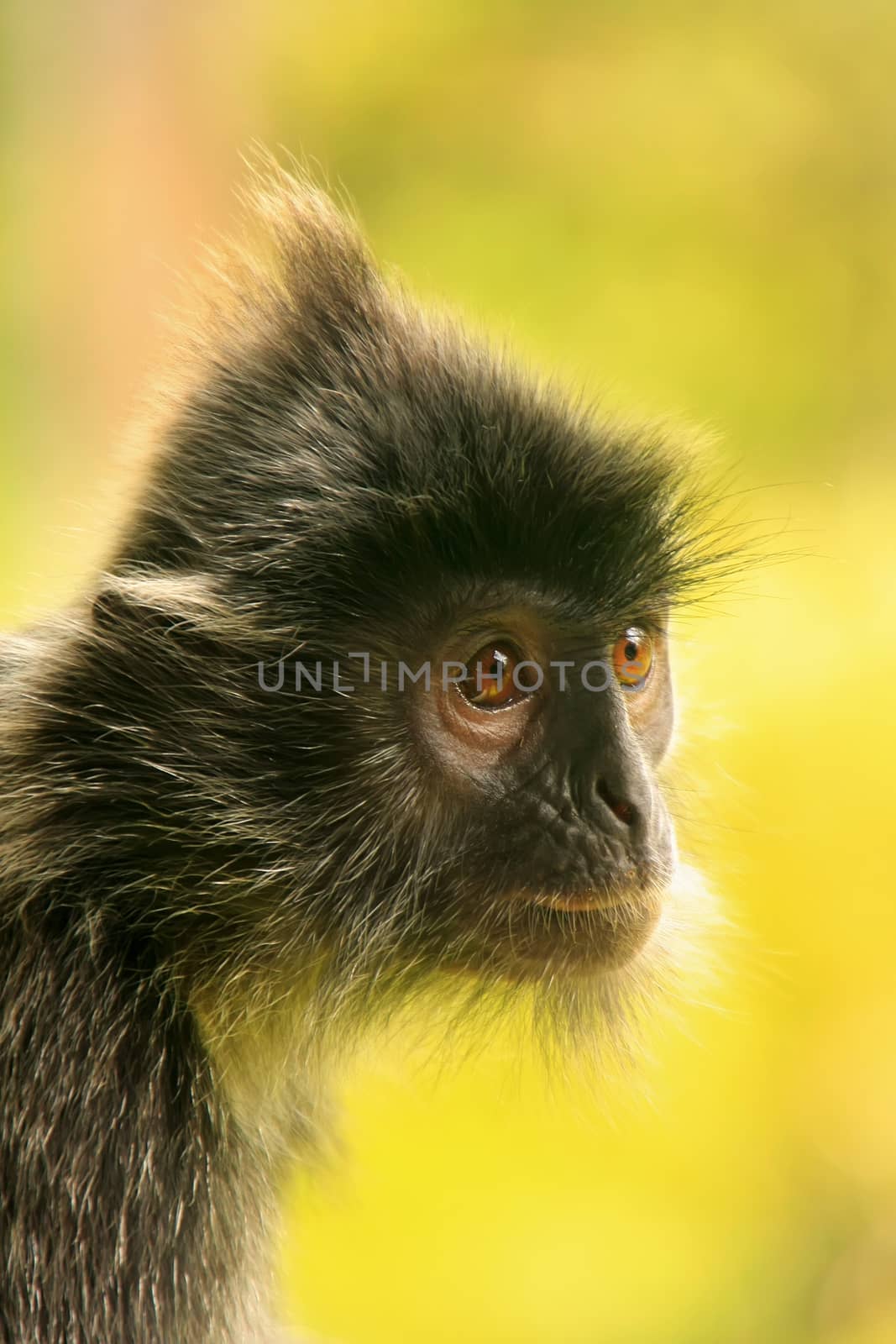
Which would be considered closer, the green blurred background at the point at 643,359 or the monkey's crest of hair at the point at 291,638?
the monkey's crest of hair at the point at 291,638

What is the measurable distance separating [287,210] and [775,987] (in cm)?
420

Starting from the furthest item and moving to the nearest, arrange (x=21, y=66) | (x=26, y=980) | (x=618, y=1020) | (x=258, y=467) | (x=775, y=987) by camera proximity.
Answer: (x=21, y=66) < (x=775, y=987) < (x=618, y=1020) < (x=258, y=467) < (x=26, y=980)

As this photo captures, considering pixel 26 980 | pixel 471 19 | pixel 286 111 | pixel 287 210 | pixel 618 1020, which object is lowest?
pixel 618 1020

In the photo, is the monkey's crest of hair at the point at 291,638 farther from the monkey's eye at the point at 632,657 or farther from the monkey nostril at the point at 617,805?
the monkey nostril at the point at 617,805

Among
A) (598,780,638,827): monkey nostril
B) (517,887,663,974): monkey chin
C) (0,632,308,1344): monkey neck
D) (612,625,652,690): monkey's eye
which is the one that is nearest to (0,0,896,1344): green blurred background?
(612,625,652,690): monkey's eye

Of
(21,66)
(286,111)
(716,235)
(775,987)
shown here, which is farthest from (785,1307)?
(21,66)

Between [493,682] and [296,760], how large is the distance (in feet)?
1.26

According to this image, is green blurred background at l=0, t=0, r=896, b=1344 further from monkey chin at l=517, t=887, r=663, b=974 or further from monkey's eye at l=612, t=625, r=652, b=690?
monkey chin at l=517, t=887, r=663, b=974

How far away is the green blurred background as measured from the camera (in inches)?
236

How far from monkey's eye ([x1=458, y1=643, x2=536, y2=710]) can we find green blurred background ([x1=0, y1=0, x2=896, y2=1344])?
2991mm

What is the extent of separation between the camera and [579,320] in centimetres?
646

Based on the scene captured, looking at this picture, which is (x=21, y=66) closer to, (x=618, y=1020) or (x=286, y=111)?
(x=286, y=111)

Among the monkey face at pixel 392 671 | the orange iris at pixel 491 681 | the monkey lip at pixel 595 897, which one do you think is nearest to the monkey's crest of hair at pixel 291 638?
the monkey face at pixel 392 671

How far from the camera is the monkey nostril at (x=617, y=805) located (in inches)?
101
